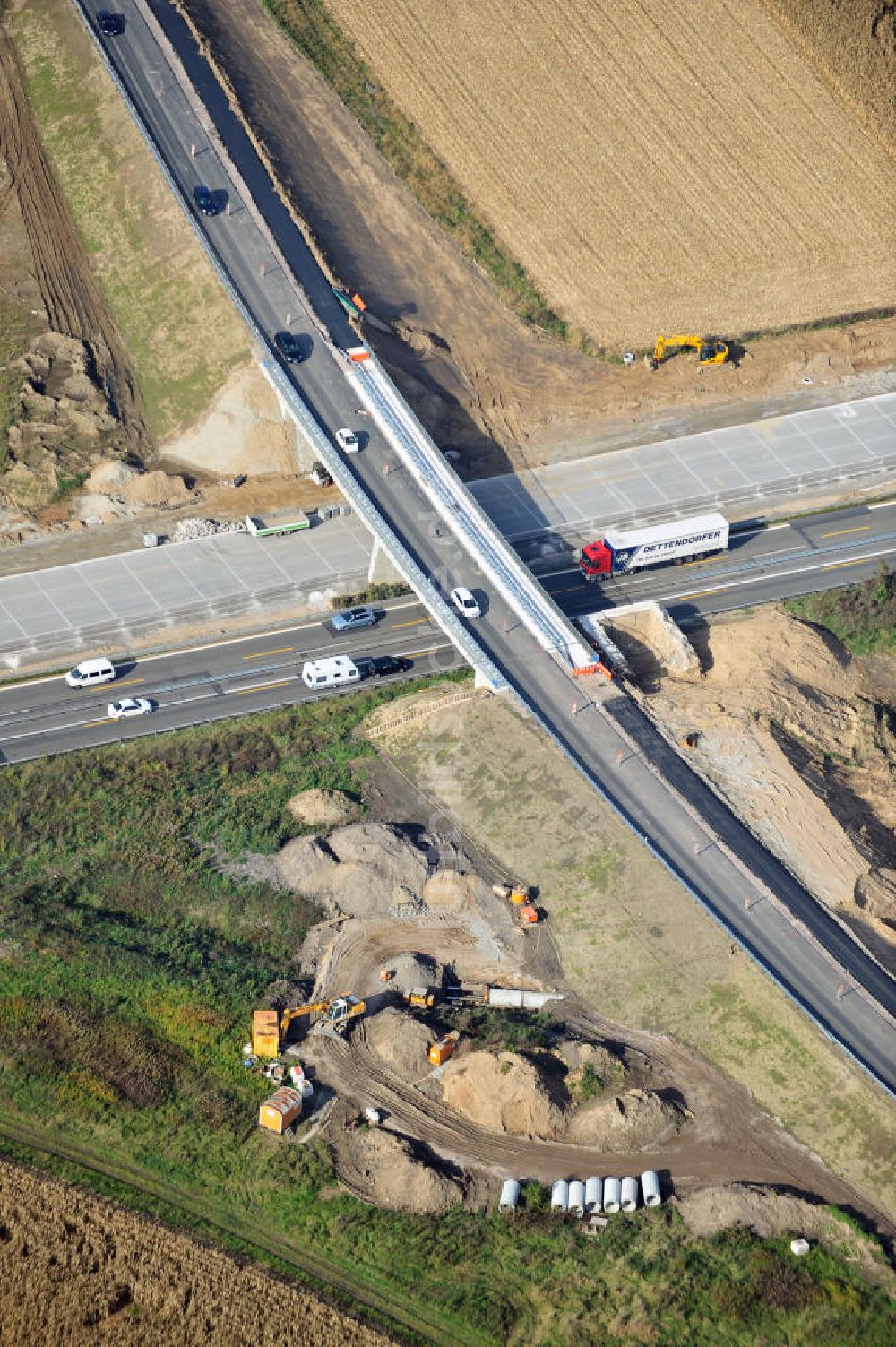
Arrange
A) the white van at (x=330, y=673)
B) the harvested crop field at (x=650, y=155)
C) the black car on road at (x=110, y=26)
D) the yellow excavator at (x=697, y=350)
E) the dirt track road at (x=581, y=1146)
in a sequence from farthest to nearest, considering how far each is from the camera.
→ the black car on road at (x=110, y=26), the harvested crop field at (x=650, y=155), the yellow excavator at (x=697, y=350), the white van at (x=330, y=673), the dirt track road at (x=581, y=1146)

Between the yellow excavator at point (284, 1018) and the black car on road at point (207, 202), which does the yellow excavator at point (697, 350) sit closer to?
the black car on road at point (207, 202)

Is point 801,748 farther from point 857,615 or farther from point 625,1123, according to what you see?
point 625,1123

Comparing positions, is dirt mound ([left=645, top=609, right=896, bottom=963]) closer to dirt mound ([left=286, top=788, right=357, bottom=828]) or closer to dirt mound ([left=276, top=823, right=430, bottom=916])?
dirt mound ([left=276, top=823, right=430, bottom=916])

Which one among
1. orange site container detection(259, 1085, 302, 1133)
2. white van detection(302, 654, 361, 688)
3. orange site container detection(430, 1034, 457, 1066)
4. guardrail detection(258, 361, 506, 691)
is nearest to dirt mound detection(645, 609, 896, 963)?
guardrail detection(258, 361, 506, 691)

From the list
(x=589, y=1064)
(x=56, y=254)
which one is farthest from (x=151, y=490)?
(x=589, y=1064)

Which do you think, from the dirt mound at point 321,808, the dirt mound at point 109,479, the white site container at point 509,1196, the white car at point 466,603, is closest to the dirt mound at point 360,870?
the dirt mound at point 321,808
